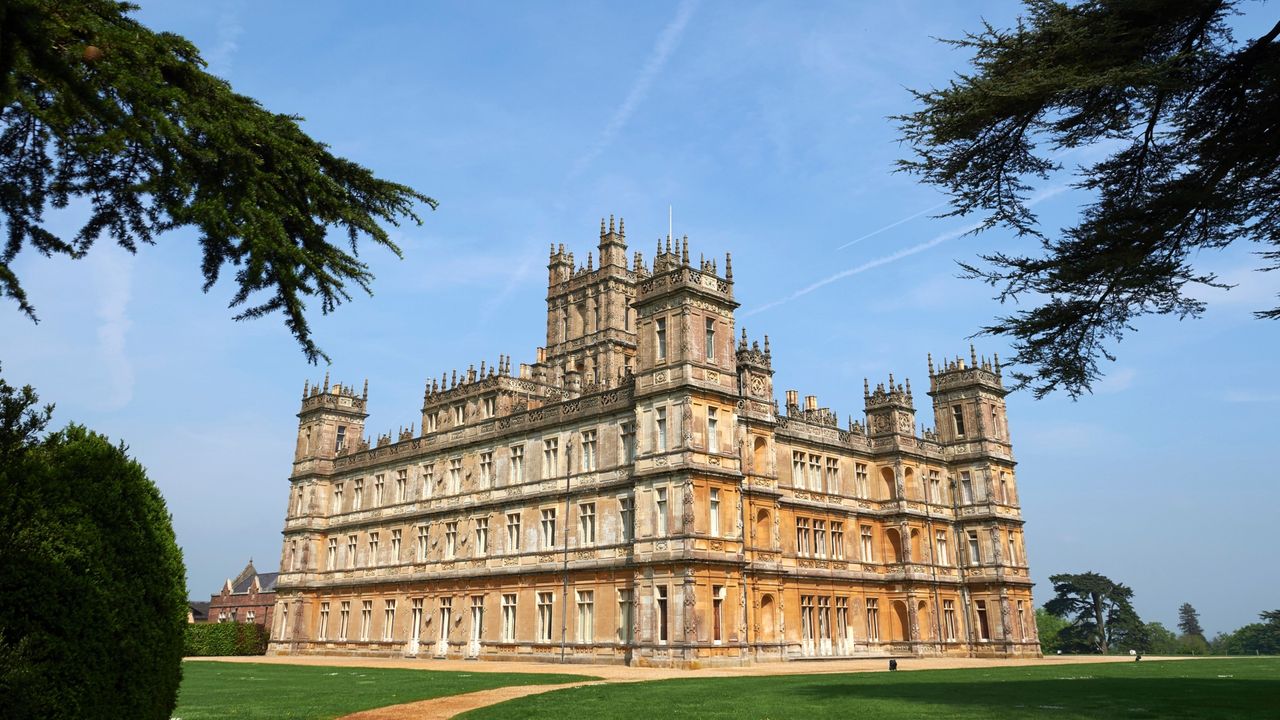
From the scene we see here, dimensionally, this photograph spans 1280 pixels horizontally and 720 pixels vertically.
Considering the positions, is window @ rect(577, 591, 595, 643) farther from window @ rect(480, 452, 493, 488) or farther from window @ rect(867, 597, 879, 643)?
window @ rect(867, 597, 879, 643)

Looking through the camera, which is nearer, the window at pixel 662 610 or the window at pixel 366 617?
the window at pixel 662 610

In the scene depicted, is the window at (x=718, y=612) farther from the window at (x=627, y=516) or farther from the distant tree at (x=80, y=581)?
the distant tree at (x=80, y=581)

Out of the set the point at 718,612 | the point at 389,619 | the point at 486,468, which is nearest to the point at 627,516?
the point at 718,612

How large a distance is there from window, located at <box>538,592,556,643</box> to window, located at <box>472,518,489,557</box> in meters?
5.26

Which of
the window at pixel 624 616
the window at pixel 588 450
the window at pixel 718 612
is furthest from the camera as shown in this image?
the window at pixel 588 450

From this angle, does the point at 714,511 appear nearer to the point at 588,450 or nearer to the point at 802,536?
the point at 588,450

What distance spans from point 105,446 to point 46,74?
14.7ft

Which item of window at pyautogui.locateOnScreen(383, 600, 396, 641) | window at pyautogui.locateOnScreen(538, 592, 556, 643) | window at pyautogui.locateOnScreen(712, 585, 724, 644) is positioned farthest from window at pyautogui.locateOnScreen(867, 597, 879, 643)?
window at pyautogui.locateOnScreen(383, 600, 396, 641)

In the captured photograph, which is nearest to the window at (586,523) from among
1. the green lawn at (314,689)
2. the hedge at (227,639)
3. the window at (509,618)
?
the window at (509,618)

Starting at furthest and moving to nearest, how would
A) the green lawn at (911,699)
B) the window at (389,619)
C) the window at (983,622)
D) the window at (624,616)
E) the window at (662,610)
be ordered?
the window at (983,622)
the window at (389,619)
the window at (624,616)
the window at (662,610)
the green lawn at (911,699)

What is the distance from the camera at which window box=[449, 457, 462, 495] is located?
4495 centimetres

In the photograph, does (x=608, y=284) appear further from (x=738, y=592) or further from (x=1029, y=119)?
(x=1029, y=119)

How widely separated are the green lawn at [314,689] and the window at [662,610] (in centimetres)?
570

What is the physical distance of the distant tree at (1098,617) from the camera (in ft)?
248
